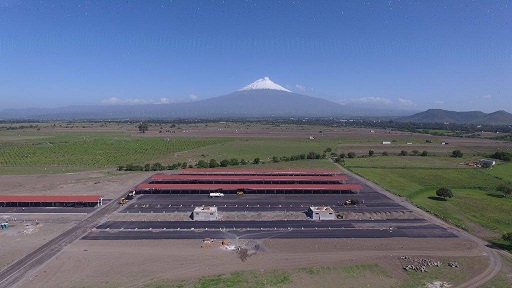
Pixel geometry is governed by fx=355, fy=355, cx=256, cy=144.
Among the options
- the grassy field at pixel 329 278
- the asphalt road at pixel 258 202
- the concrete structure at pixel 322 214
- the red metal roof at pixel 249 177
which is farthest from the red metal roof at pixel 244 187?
Answer: the grassy field at pixel 329 278

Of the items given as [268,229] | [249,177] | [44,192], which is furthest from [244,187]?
[44,192]

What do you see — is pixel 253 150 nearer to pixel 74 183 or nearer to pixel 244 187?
pixel 244 187

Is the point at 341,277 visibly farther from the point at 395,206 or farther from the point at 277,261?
the point at 395,206

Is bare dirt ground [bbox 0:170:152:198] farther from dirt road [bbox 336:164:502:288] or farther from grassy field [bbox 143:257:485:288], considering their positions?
dirt road [bbox 336:164:502:288]

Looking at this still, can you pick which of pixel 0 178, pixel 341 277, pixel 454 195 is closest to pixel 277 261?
pixel 341 277

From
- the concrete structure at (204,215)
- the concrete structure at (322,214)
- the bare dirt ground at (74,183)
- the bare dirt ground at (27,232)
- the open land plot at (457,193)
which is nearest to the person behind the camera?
the bare dirt ground at (27,232)

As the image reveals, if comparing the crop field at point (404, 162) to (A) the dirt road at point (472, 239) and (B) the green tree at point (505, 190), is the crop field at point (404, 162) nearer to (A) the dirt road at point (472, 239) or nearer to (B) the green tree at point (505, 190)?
(A) the dirt road at point (472, 239)

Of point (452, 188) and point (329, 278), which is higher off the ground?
point (452, 188)
